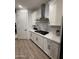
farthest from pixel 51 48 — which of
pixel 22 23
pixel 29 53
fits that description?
pixel 22 23

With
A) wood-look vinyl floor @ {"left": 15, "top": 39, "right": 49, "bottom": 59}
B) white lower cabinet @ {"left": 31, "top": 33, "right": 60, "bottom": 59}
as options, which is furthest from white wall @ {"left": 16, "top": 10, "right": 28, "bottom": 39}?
white lower cabinet @ {"left": 31, "top": 33, "right": 60, "bottom": 59}

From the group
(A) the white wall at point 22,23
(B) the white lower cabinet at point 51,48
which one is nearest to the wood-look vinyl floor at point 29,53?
(B) the white lower cabinet at point 51,48

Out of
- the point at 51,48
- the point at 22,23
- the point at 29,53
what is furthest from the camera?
the point at 22,23

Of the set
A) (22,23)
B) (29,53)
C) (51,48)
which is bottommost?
(29,53)

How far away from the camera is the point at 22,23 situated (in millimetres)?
10055

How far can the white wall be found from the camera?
9.97m

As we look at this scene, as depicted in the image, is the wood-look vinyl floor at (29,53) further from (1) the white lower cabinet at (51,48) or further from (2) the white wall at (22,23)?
(2) the white wall at (22,23)

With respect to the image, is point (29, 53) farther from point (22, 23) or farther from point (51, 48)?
point (22, 23)

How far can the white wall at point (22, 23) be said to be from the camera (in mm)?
9969

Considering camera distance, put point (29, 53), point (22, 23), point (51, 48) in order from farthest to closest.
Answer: point (22, 23) < point (29, 53) < point (51, 48)

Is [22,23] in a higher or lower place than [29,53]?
higher

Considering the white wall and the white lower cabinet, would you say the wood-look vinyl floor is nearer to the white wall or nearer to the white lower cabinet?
the white lower cabinet
